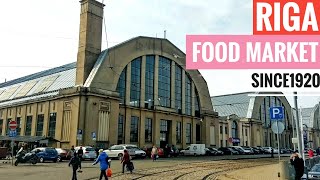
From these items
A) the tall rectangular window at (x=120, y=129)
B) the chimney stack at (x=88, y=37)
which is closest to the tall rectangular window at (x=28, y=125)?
the chimney stack at (x=88, y=37)

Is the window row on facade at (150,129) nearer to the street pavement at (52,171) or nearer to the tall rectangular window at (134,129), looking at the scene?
the tall rectangular window at (134,129)

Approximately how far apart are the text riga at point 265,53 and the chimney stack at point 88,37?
35.7 m

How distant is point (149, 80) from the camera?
2020 inches

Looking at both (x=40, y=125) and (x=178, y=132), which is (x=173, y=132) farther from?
(x=40, y=125)

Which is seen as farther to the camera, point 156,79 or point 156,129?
point 156,79

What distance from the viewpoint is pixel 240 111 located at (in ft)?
275

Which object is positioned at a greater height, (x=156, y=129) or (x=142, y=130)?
(x=156, y=129)

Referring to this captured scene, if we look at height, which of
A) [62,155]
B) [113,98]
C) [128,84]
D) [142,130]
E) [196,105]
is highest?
[128,84]

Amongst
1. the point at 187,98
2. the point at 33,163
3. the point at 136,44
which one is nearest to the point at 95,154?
the point at 33,163

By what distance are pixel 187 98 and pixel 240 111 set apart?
29556mm

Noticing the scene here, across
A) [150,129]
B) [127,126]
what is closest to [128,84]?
[127,126]

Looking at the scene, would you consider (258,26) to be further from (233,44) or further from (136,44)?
(136,44)

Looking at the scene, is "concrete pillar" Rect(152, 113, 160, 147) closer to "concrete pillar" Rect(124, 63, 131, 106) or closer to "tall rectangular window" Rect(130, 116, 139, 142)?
"tall rectangular window" Rect(130, 116, 139, 142)

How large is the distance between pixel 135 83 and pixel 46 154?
19980mm
